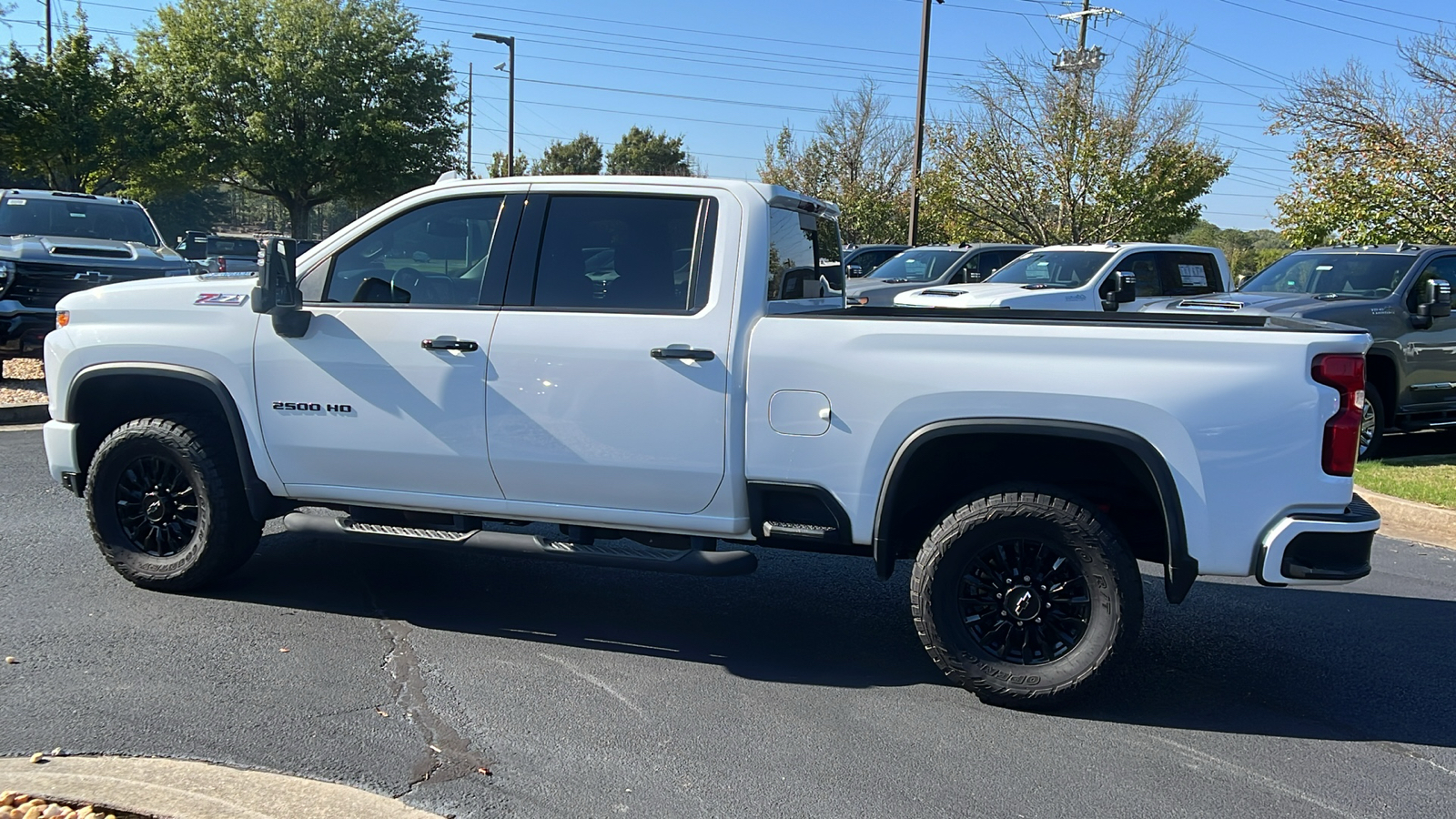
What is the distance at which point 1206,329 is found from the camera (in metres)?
4.07

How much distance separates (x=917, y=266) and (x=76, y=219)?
11.0 metres

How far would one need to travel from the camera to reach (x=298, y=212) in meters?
40.9

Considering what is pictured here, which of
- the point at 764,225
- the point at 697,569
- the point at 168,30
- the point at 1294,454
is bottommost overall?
the point at 697,569

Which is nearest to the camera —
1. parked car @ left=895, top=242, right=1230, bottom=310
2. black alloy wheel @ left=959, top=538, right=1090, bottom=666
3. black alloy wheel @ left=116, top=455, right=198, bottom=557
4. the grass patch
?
black alloy wheel @ left=959, top=538, right=1090, bottom=666

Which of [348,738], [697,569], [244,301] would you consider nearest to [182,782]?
[348,738]

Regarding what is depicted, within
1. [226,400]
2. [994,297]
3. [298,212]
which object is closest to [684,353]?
[226,400]

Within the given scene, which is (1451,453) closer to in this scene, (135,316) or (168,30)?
(135,316)

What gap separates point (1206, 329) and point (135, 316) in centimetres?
462

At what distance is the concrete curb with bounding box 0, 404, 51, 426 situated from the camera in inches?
392

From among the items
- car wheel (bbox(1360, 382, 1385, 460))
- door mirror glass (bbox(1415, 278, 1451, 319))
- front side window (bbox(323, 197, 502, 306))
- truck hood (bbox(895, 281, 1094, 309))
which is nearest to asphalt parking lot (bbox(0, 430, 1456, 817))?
front side window (bbox(323, 197, 502, 306))

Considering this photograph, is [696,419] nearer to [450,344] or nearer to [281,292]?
[450,344]

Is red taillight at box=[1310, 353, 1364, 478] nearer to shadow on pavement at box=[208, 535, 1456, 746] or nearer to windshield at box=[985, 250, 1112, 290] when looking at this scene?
shadow on pavement at box=[208, 535, 1456, 746]

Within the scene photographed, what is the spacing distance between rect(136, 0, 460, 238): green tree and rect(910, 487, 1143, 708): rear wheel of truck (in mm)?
36313

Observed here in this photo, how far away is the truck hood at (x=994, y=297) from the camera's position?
484 inches
